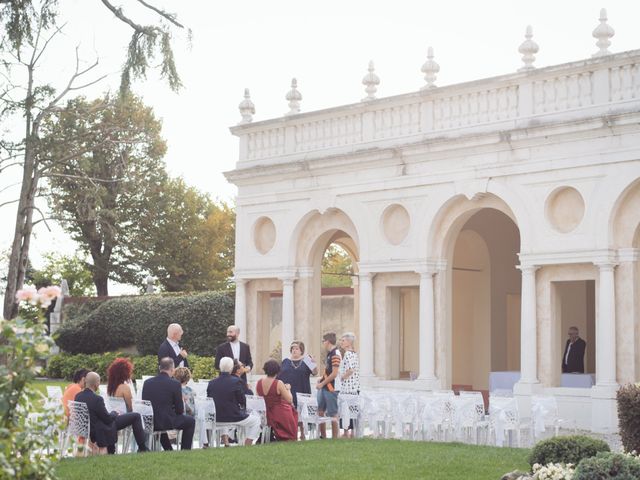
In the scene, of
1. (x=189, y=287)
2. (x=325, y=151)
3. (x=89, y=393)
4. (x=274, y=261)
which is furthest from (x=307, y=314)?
(x=189, y=287)

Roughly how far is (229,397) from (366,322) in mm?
7309

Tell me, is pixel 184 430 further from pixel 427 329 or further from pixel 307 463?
pixel 427 329

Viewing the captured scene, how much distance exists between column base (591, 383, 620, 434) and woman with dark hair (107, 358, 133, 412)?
26.4ft

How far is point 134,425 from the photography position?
46.1 feet

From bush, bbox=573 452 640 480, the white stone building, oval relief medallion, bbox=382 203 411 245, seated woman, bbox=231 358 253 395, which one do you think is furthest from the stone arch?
bush, bbox=573 452 640 480

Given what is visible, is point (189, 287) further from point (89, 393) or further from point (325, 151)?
point (89, 393)

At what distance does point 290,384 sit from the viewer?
16.7 m

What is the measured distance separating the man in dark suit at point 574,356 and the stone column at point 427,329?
2.50 metres

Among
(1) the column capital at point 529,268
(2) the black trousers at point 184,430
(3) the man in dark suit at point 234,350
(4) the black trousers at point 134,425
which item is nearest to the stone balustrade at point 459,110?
(1) the column capital at point 529,268

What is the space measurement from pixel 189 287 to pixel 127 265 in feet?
10.0

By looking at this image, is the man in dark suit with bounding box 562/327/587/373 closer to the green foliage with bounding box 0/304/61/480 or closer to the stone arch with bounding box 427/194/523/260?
the stone arch with bounding box 427/194/523/260

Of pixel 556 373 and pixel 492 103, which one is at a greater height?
pixel 492 103

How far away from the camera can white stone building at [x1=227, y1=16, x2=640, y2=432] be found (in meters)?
18.3

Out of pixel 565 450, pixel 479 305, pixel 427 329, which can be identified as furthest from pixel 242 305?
pixel 565 450
